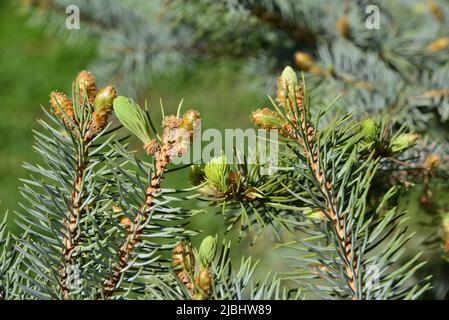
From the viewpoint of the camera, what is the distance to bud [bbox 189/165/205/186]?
1.43 feet

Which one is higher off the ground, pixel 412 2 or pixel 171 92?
pixel 171 92

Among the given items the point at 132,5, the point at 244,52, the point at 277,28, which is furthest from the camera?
the point at 132,5

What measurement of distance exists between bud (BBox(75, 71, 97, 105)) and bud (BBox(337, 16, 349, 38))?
47 centimetres

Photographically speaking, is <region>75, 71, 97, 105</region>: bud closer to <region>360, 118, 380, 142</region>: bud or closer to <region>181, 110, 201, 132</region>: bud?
<region>181, 110, 201, 132</region>: bud

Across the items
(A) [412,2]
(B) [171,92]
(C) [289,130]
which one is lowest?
(C) [289,130]

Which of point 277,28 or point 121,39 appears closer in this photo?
point 277,28

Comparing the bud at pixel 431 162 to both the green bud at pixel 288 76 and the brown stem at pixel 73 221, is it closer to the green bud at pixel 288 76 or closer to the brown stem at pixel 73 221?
the green bud at pixel 288 76

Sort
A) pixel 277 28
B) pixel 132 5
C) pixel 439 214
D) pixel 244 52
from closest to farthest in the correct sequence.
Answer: pixel 439 214, pixel 277 28, pixel 244 52, pixel 132 5

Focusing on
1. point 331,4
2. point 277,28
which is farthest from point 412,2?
point 277,28

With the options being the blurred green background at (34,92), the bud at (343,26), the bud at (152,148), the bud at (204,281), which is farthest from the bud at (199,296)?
the blurred green background at (34,92)

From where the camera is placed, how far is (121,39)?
94 centimetres

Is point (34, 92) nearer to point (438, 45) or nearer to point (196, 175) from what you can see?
point (438, 45)
